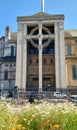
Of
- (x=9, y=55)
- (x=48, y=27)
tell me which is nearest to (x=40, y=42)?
(x=48, y=27)

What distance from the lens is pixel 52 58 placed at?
4666 centimetres

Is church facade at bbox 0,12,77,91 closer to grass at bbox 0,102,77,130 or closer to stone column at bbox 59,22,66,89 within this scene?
stone column at bbox 59,22,66,89

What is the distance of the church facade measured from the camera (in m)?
41.7

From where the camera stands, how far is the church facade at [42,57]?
4166 cm

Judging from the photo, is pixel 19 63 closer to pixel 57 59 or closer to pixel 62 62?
pixel 57 59

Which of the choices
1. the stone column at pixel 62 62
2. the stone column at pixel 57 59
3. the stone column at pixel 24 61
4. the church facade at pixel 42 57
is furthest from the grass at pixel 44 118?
the church facade at pixel 42 57

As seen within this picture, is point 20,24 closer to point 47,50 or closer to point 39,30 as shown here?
point 39,30

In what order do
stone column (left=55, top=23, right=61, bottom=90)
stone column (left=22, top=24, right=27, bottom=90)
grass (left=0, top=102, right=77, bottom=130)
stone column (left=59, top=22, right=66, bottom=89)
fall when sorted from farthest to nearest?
stone column (left=22, top=24, right=27, bottom=90), stone column (left=55, top=23, right=61, bottom=90), stone column (left=59, top=22, right=66, bottom=89), grass (left=0, top=102, right=77, bottom=130)

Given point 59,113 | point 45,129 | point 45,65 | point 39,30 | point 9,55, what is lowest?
point 45,129

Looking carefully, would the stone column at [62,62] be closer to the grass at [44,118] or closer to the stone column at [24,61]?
the stone column at [24,61]

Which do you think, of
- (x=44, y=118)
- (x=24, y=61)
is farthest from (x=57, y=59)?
(x=44, y=118)

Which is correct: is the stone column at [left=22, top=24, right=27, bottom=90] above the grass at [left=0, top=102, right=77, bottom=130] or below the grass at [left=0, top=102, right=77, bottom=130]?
above

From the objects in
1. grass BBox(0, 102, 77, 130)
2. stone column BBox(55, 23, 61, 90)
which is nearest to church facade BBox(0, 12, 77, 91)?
stone column BBox(55, 23, 61, 90)

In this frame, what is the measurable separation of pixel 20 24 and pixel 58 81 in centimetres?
1561
